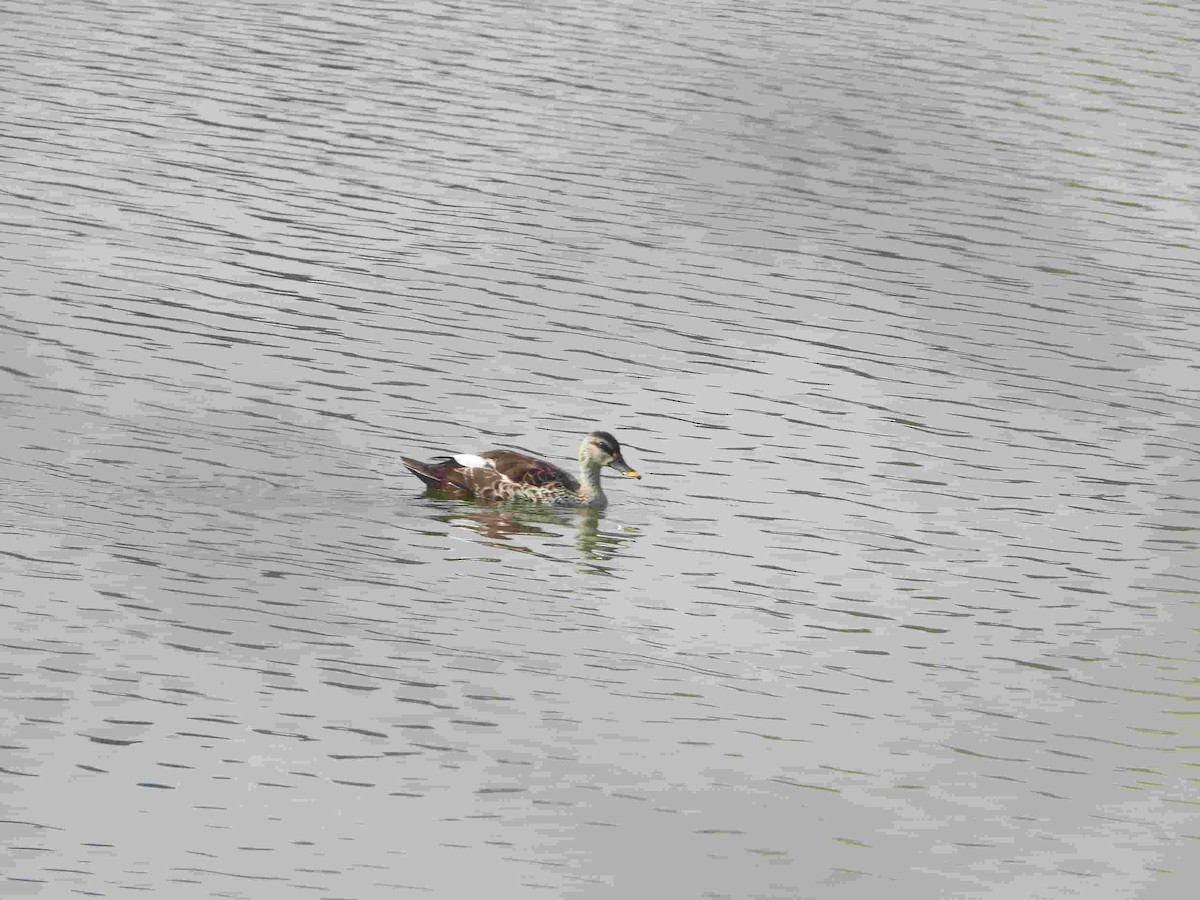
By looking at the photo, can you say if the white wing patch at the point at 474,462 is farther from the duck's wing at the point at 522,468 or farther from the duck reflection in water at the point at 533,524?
the duck reflection in water at the point at 533,524

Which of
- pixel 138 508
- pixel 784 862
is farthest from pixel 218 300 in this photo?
pixel 784 862

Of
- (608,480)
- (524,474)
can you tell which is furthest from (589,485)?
(608,480)

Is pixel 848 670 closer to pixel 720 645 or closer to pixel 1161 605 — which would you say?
pixel 720 645

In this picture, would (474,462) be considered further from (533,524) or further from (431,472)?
(533,524)

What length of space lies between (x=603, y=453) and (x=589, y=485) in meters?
0.38

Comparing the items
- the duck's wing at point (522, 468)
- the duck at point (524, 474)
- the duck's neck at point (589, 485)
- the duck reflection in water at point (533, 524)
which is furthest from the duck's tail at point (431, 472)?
the duck's neck at point (589, 485)

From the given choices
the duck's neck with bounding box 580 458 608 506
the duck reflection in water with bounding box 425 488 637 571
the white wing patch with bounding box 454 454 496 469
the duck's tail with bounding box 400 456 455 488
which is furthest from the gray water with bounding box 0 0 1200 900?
the white wing patch with bounding box 454 454 496 469

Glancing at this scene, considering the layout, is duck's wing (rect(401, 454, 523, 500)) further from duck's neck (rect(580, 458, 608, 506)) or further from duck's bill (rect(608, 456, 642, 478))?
duck's bill (rect(608, 456, 642, 478))

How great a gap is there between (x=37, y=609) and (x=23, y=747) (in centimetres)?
232

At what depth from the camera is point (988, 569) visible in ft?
55.9

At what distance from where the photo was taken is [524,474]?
18.2 m

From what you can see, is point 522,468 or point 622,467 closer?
point 522,468

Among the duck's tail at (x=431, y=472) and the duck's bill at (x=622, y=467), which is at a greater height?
the duck's bill at (x=622, y=467)

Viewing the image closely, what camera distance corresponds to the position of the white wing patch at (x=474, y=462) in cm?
1808
